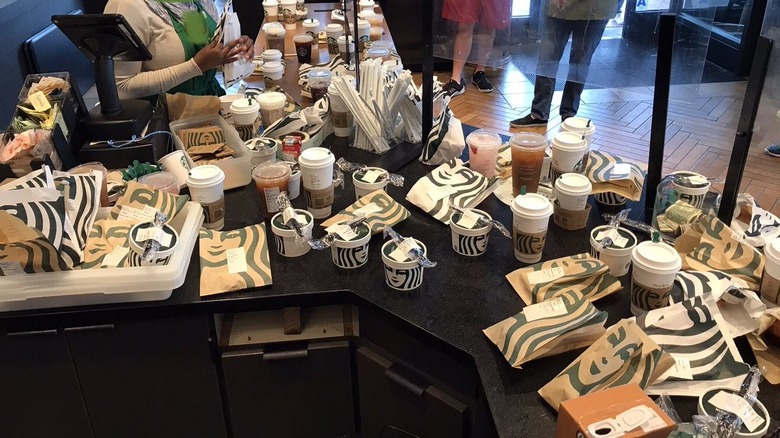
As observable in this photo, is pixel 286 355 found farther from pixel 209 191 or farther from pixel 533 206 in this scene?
pixel 533 206

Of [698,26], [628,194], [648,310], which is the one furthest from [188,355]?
[698,26]

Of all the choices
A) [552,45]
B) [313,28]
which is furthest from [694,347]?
[313,28]

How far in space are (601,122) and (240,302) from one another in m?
3.57

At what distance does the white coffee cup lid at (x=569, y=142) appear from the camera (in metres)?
1.64

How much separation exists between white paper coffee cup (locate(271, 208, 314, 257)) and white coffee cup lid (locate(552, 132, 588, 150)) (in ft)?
2.20

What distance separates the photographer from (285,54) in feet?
10.8

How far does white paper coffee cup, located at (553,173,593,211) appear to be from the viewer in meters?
1.54

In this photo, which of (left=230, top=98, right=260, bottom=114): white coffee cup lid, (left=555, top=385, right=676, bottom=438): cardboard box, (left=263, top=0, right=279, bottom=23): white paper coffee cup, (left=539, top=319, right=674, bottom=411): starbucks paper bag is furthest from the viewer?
(left=263, top=0, right=279, bottom=23): white paper coffee cup

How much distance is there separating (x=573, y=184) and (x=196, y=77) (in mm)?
1593

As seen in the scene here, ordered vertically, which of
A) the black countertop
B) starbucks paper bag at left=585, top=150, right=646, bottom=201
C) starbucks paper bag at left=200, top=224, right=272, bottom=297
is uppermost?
starbucks paper bag at left=585, top=150, right=646, bottom=201

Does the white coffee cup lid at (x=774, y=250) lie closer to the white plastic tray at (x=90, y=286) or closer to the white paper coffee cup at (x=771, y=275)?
the white paper coffee cup at (x=771, y=275)

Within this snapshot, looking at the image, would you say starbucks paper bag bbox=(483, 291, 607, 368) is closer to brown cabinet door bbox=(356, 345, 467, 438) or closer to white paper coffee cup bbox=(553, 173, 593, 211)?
brown cabinet door bbox=(356, 345, 467, 438)

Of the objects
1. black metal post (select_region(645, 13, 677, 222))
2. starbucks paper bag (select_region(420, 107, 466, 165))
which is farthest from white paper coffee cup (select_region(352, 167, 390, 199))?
black metal post (select_region(645, 13, 677, 222))

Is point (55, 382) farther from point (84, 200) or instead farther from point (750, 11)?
point (750, 11)
